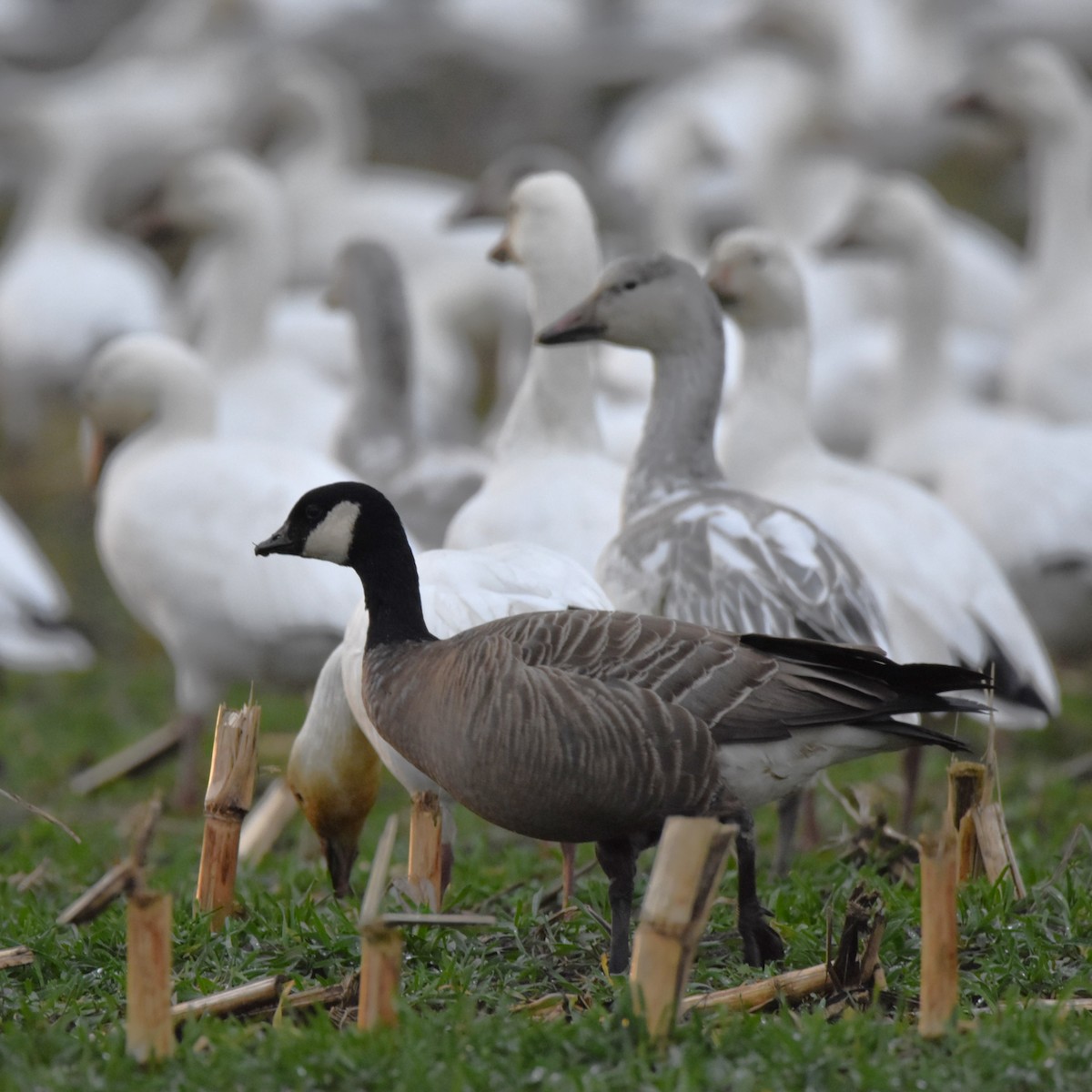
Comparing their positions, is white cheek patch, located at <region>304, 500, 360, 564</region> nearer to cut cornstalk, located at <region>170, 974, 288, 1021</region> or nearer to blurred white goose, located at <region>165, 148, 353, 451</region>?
cut cornstalk, located at <region>170, 974, 288, 1021</region>

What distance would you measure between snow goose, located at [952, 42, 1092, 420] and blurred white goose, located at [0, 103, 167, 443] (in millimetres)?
5215

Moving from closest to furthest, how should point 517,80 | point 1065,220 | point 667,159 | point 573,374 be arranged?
point 573,374
point 1065,220
point 667,159
point 517,80

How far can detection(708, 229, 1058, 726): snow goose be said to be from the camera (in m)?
4.97

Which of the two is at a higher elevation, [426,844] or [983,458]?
[983,458]

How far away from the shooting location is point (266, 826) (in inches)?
205

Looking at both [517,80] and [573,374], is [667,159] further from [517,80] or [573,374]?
[517,80]

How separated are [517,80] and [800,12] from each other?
3.18 metres

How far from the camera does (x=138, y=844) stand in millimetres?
2846

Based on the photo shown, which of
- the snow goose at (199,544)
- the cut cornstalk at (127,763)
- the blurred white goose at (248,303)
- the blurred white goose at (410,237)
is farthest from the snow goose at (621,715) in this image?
the blurred white goose at (410,237)

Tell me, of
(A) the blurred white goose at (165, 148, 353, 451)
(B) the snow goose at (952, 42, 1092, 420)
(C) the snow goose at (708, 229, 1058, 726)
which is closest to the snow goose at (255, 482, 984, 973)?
(C) the snow goose at (708, 229, 1058, 726)

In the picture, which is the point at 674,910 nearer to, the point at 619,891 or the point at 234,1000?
the point at 619,891

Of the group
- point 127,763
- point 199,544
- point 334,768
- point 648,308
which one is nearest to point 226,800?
point 334,768

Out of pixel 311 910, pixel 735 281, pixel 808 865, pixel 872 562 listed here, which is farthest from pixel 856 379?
pixel 311 910

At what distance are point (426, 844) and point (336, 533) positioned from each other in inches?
24.4
